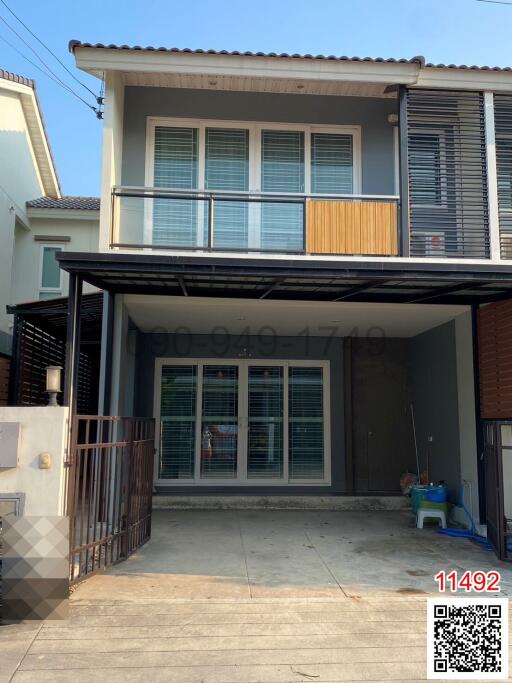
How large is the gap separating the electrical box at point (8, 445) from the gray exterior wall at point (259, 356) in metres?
5.01

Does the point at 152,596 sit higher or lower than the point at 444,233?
lower

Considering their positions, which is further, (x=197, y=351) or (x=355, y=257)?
(x=197, y=351)

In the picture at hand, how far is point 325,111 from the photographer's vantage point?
327 inches

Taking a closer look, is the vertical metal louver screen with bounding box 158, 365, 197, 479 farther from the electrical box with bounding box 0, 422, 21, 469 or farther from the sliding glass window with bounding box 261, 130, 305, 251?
the electrical box with bounding box 0, 422, 21, 469

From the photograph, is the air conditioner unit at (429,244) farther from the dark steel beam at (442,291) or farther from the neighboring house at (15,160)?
the neighboring house at (15,160)

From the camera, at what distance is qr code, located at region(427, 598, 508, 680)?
11.9 feet

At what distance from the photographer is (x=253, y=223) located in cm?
725

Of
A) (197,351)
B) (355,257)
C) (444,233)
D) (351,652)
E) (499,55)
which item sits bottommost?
(351,652)

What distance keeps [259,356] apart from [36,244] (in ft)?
22.0

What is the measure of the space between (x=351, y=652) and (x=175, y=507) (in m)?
5.76

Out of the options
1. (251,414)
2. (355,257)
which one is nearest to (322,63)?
(355,257)

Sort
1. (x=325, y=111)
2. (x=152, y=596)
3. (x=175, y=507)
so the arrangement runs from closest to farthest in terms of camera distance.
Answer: (x=152, y=596) < (x=325, y=111) < (x=175, y=507)

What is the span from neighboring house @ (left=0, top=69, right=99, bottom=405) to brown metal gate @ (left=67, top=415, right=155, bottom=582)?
276 inches

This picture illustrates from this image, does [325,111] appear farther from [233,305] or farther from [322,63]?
[233,305]
